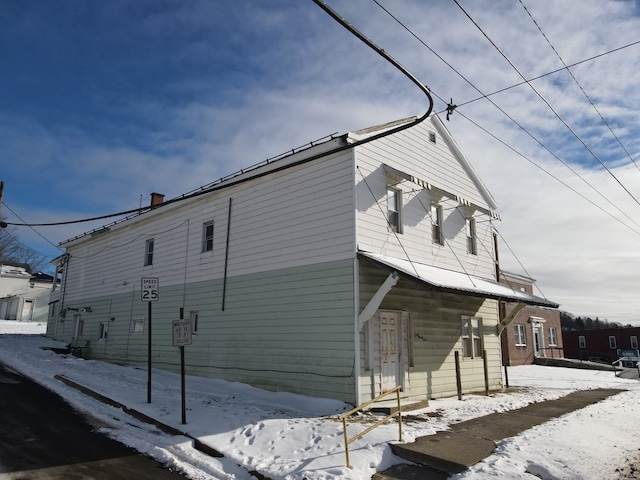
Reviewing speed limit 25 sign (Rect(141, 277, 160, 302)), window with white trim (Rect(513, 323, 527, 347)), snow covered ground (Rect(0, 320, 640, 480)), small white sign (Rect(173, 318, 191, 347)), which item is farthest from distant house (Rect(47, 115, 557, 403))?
window with white trim (Rect(513, 323, 527, 347))

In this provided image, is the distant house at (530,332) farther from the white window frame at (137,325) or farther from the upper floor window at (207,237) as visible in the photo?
the white window frame at (137,325)

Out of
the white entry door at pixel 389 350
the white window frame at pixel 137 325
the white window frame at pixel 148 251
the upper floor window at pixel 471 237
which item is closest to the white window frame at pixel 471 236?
the upper floor window at pixel 471 237

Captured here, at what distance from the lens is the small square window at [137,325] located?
19391mm

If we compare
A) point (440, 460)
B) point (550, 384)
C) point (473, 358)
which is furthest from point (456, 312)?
point (440, 460)

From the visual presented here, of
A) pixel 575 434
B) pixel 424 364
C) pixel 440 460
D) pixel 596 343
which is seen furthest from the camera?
pixel 596 343

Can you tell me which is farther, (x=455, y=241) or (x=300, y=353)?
(x=455, y=241)

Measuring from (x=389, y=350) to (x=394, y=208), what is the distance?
13.9 feet

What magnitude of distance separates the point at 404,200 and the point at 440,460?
845cm

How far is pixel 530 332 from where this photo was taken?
107 ft

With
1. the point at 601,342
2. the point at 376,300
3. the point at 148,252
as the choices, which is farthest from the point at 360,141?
the point at 601,342

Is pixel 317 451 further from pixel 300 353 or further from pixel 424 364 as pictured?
pixel 424 364

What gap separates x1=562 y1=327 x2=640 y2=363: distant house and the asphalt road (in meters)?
48.7

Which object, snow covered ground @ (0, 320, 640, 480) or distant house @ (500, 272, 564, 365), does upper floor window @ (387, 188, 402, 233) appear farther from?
distant house @ (500, 272, 564, 365)

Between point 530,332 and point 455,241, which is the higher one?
point 455,241
